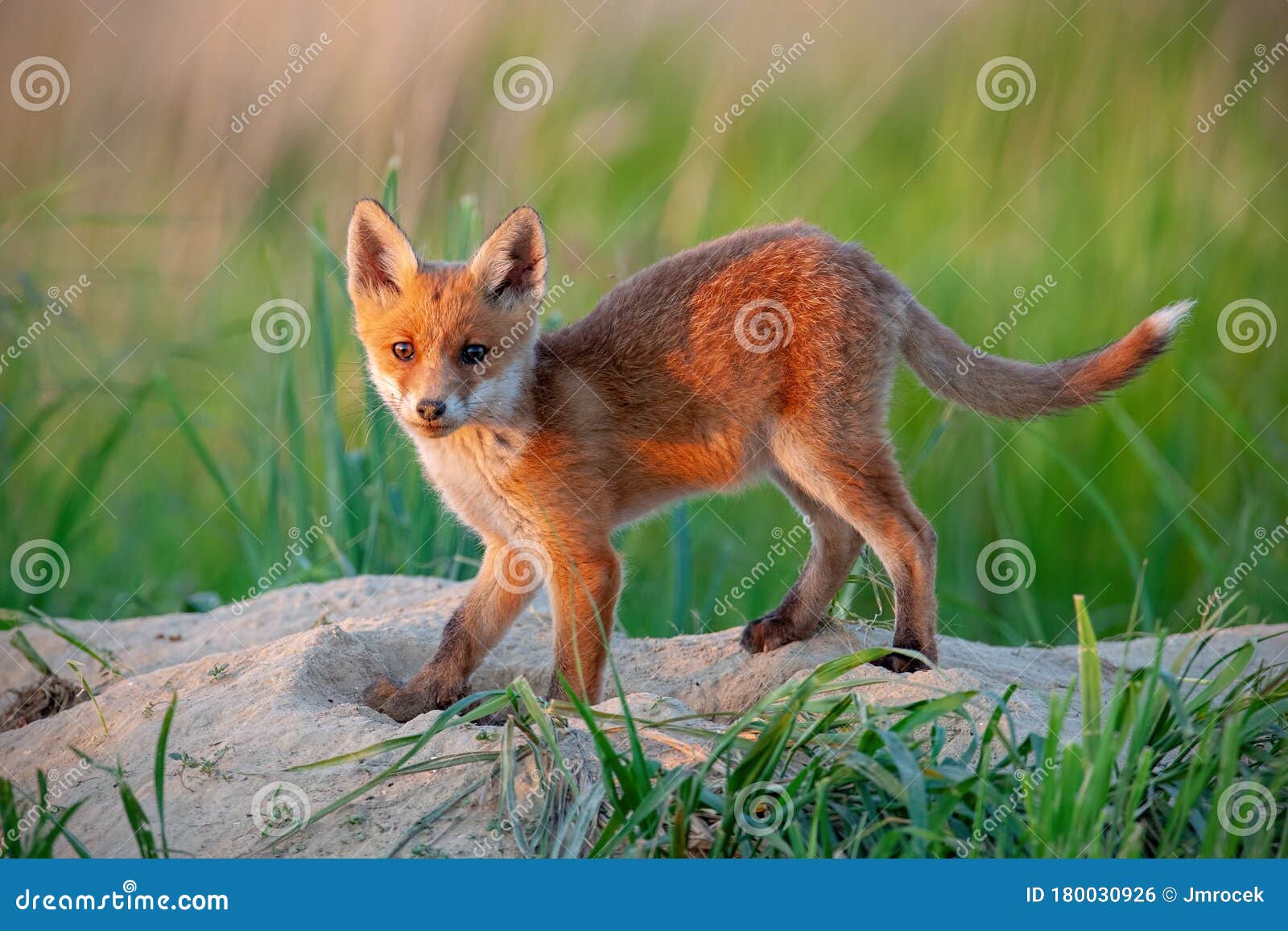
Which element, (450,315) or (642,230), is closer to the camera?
(450,315)

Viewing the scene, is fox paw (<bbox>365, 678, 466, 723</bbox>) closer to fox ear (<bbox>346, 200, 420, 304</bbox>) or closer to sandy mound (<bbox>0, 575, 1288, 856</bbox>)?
sandy mound (<bbox>0, 575, 1288, 856</bbox>)

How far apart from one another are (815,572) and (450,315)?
1817 mm

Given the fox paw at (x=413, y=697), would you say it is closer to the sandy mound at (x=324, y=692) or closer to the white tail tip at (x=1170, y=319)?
the sandy mound at (x=324, y=692)

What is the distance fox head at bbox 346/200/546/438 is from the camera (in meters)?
4.05

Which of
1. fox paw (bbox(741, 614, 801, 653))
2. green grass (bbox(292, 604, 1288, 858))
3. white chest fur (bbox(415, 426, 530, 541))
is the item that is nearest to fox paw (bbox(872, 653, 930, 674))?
fox paw (bbox(741, 614, 801, 653))

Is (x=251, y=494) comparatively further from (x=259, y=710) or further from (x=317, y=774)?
(x=317, y=774)

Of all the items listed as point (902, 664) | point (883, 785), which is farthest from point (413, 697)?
point (883, 785)

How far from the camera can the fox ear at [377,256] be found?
428 centimetres

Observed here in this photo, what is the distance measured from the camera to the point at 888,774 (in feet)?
8.84

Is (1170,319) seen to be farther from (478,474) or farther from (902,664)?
(478,474)

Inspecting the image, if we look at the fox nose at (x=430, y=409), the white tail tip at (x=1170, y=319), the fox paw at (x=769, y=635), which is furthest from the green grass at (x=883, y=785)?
the white tail tip at (x=1170, y=319)

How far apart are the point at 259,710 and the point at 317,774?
1.76 feet

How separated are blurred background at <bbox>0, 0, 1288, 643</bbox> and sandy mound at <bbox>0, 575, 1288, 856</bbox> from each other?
84 cm

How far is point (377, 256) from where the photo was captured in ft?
14.5
